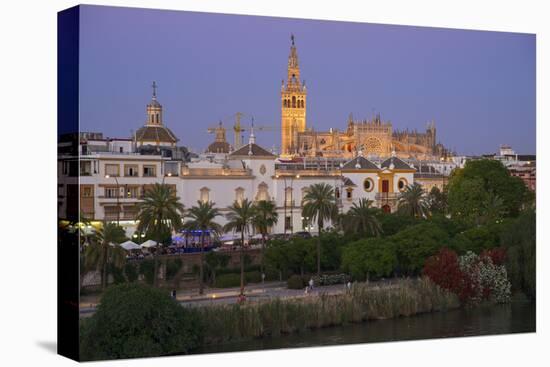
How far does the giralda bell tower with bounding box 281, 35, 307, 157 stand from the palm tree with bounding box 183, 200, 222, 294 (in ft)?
6.16

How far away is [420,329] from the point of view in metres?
19.6

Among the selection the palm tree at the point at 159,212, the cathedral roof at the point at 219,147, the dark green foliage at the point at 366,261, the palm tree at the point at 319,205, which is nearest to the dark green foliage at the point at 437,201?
the dark green foliage at the point at 366,261

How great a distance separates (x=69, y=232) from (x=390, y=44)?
6154mm

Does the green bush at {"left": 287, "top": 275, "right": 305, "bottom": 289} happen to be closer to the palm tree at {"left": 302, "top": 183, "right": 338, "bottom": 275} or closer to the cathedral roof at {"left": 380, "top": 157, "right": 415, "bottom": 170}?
the palm tree at {"left": 302, "top": 183, "right": 338, "bottom": 275}

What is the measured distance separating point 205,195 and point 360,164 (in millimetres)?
3158

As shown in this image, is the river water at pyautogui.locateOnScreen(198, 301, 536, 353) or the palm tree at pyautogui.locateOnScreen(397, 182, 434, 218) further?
the palm tree at pyautogui.locateOnScreen(397, 182, 434, 218)

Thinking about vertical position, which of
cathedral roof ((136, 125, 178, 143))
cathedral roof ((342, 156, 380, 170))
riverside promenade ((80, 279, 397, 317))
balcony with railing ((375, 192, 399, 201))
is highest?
cathedral roof ((136, 125, 178, 143))

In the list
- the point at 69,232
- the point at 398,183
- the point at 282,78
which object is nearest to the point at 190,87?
the point at 282,78

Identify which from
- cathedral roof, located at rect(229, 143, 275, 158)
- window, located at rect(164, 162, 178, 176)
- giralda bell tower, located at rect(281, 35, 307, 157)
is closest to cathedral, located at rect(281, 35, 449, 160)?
giralda bell tower, located at rect(281, 35, 307, 157)

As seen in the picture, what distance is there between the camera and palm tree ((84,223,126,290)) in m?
17.0

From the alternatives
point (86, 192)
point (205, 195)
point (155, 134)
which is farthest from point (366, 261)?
point (86, 192)

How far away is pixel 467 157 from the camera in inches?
844

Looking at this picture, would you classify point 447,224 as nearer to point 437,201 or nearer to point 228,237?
point 437,201

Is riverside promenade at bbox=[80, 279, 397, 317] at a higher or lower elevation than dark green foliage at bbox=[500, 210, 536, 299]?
lower
